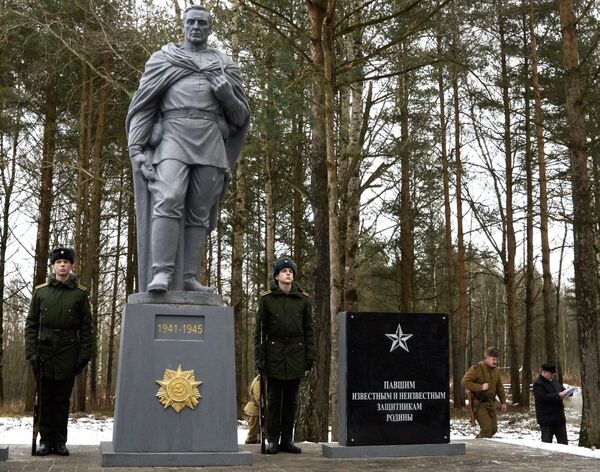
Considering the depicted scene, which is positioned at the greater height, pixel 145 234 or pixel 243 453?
pixel 145 234

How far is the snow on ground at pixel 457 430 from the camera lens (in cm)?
966

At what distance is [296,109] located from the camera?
1283cm

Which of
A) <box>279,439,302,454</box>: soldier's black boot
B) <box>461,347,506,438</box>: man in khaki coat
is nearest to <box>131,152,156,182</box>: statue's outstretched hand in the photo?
<box>279,439,302,454</box>: soldier's black boot

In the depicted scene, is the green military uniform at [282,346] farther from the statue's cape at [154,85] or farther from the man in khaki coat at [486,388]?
the man in khaki coat at [486,388]

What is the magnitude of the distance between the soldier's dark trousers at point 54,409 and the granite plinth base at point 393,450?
2436mm

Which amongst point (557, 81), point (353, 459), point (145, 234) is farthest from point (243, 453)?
point (557, 81)

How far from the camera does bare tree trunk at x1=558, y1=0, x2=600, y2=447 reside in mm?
13516

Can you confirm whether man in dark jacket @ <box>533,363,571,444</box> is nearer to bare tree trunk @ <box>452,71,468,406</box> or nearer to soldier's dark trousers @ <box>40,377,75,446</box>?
soldier's dark trousers @ <box>40,377,75,446</box>

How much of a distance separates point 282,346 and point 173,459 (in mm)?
1507

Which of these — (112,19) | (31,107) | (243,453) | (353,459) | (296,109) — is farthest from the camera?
(31,107)

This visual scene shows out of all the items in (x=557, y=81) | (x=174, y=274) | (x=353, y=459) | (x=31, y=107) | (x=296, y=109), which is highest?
(x=557, y=81)

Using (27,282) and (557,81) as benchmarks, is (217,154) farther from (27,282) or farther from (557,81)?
(27,282)

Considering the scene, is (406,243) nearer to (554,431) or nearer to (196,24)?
(554,431)

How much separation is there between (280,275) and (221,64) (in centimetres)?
210
